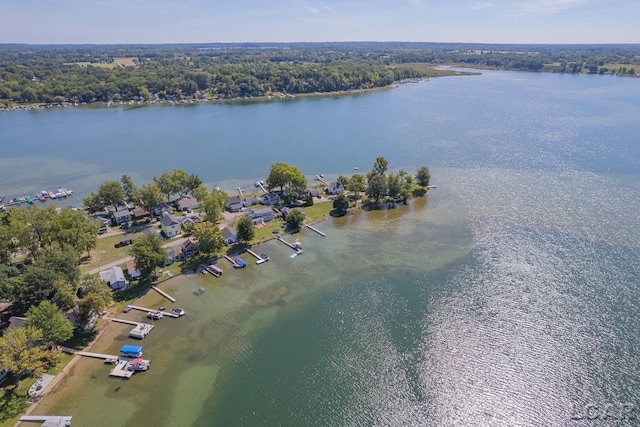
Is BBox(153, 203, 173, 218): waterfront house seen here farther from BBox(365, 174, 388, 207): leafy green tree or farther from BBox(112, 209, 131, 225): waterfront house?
BBox(365, 174, 388, 207): leafy green tree

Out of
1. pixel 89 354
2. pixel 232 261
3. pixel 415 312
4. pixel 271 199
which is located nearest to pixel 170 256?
pixel 232 261

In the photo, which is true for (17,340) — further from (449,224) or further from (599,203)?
(599,203)

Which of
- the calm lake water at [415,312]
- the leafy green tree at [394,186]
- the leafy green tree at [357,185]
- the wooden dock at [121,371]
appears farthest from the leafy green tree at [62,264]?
the leafy green tree at [394,186]

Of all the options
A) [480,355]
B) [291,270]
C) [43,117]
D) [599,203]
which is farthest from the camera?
[43,117]

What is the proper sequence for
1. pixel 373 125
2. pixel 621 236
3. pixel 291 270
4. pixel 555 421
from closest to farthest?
pixel 555 421, pixel 291 270, pixel 621 236, pixel 373 125

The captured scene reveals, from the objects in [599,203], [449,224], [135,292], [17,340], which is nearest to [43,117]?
[135,292]

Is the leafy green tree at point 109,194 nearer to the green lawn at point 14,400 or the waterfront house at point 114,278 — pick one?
the waterfront house at point 114,278

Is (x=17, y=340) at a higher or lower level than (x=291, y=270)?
higher
